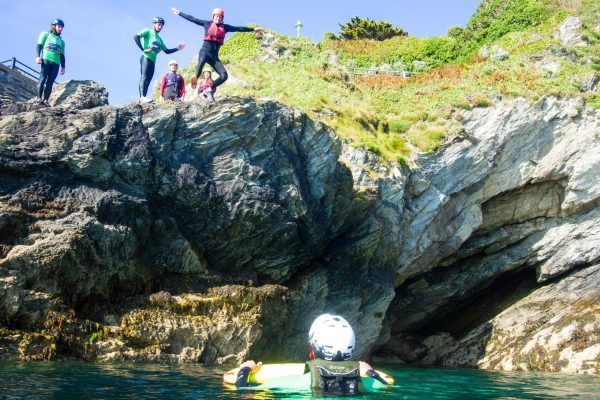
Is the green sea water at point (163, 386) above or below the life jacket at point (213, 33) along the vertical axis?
below

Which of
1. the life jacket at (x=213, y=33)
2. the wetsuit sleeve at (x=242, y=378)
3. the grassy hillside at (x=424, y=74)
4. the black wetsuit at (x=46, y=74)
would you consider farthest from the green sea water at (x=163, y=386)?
the grassy hillside at (x=424, y=74)

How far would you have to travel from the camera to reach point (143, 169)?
47.1ft

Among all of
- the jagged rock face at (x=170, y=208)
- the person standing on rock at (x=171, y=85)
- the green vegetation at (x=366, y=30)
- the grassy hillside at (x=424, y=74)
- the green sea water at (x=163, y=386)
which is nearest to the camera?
the green sea water at (x=163, y=386)

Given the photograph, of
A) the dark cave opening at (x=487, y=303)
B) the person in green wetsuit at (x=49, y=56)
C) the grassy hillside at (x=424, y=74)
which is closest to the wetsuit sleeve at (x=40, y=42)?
the person in green wetsuit at (x=49, y=56)

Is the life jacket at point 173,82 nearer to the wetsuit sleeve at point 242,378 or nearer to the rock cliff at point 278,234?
the rock cliff at point 278,234

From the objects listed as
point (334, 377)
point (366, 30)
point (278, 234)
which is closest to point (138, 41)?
point (278, 234)

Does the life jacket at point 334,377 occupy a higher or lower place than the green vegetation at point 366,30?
lower

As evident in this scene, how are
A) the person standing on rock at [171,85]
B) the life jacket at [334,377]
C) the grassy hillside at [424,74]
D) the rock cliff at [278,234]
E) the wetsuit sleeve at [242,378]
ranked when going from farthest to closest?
1. the grassy hillside at [424,74]
2. the person standing on rock at [171,85]
3. the rock cliff at [278,234]
4. the wetsuit sleeve at [242,378]
5. the life jacket at [334,377]

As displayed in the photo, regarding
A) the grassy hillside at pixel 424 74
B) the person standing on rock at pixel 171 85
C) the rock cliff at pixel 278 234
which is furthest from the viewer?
the grassy hillside at pixel 424 74

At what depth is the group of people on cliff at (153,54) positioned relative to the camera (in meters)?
15.2

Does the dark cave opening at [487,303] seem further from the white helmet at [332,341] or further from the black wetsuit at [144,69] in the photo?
the white helmet at [332,341]

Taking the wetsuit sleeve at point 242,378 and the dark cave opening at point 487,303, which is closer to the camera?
the wetsuit sleeve at point 242,378

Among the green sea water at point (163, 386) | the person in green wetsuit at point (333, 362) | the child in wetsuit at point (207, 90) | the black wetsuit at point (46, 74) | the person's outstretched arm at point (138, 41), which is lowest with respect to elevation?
the green sea water at point (163, 386)

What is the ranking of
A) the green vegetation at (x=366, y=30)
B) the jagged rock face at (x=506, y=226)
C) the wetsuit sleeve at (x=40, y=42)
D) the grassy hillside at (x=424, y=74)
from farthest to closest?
the green vegetation at (x=366, y=30) < the grassy hillside at (x=424, y=74) < the jagged rock face at (x=506, y=226) < the wetsuit sleeve at (x=40, y=42)
